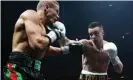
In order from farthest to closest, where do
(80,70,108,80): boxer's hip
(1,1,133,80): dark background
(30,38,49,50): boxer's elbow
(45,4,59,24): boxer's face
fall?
(1,1,133,80): dark background
(80,70,108,80): boxer's hip
(45,4,59,24): boxer's face
(30,38,49,50): boxer's elbow

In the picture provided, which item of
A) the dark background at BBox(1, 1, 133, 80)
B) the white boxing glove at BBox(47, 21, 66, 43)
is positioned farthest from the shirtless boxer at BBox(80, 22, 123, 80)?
the white boxing glove at BBox(47, 21, 66, 43)

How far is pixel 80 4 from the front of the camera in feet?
10.3

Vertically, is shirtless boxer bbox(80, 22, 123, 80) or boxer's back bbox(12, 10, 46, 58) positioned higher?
boxer's back bbox(12, 10, 46, 58)

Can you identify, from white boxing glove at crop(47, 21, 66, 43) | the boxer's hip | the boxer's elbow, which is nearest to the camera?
the boxer's elbow

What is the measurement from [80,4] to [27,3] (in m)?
0.59

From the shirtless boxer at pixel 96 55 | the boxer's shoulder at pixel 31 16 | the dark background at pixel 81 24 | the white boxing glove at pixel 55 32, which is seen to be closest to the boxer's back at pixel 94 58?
the shirtless boxer at pixel 96 55

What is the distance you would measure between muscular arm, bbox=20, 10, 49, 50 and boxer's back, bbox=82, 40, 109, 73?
3.60 ft

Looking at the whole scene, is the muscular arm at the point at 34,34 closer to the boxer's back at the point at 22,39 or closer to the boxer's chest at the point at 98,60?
the boxer's back at the point at 22,39

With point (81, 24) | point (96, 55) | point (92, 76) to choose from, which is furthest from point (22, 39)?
point (81, 24)

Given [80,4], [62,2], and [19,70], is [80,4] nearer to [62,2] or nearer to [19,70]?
[62,2]

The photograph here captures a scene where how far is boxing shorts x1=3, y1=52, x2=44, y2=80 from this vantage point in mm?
1566

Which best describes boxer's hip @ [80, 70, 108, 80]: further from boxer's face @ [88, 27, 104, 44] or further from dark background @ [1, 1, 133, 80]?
dark background @ [1, 1, 133, 80]

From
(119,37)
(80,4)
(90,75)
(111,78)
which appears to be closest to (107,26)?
(119,37)

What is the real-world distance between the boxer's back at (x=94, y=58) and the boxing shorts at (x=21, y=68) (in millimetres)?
1059
